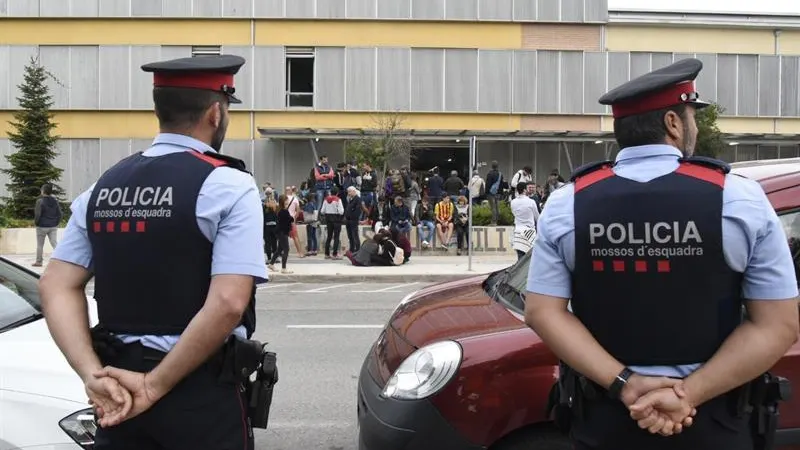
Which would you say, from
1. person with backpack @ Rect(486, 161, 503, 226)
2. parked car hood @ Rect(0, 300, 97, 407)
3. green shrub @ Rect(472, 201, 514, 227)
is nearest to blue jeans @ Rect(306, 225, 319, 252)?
green shrub @ Rect(472, 201, 514, 227)

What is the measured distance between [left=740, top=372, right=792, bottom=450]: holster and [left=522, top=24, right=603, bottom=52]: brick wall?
2630cm

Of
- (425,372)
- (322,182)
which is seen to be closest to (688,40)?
(322,182)

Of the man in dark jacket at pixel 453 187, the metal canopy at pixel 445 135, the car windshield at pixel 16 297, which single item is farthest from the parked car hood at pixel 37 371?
the metal canopy at pixel 445 135

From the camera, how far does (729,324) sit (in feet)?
7.04

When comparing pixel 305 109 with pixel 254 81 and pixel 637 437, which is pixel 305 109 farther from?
pixel 637 437

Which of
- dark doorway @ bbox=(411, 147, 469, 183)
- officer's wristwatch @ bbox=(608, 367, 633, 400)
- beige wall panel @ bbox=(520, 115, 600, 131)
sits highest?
beige wall panel @ bbox=(520, 115, 600, 131)

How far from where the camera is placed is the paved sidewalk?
1540 centimetres

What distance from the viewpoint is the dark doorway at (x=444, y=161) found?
2725 cm

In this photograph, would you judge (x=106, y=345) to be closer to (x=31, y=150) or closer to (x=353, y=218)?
(x=353, y=218)

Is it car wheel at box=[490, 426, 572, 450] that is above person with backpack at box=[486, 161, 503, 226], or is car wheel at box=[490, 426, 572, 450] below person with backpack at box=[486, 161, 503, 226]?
below

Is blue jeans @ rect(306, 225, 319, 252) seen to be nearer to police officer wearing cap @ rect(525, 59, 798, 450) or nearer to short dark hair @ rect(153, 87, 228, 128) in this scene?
short dark hair @ rect(153, 87, 228, 128)

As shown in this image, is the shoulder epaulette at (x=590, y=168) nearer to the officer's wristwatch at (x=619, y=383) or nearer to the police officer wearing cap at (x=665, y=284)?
the police officer wearing cap at (x=665, y=284)

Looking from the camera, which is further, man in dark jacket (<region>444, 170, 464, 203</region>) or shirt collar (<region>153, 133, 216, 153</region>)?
man in dark jacket (<region>444, 170, 464, 203</region>)

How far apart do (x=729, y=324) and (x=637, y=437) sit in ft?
Result: 1.44
